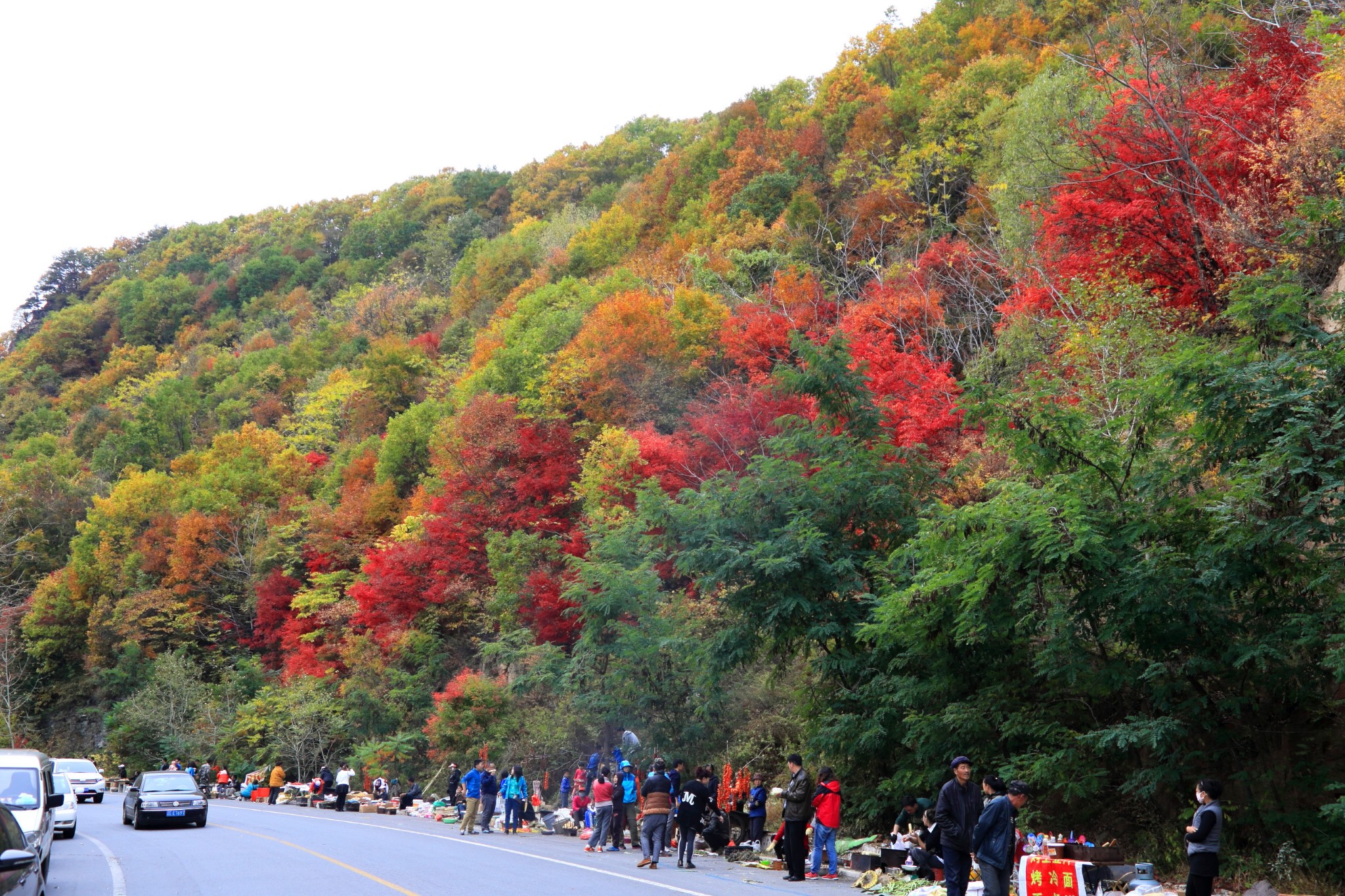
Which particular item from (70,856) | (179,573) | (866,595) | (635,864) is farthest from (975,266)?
(179,573)

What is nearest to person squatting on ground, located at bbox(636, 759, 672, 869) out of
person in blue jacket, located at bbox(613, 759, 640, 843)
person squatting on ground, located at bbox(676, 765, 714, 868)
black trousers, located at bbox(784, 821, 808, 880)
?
person squatting on ground, located at bbox(676, 765, 714, 868)

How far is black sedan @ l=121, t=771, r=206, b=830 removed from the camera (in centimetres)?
2398

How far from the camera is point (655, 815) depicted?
54.7 ft

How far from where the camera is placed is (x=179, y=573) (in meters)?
58.6

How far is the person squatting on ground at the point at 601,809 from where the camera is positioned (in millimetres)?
19125

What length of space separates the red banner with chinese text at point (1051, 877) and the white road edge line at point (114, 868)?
10.9m

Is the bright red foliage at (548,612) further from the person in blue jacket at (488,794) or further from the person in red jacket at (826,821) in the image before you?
the person in red jacket at (826,821)

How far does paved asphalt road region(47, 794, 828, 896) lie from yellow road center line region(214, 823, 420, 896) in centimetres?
2

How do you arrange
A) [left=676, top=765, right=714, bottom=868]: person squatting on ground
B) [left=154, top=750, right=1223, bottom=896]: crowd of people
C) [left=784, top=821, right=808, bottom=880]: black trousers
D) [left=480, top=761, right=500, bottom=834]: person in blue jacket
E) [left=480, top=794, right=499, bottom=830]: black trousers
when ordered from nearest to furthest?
[left=154, top=750, right=1223, bottom=896]: crowd of people
[left=784, top=821, right=808, bottom=880]: black trousers
[left=676, top=765, right=714, bottom=868]: person squatting on ground
[left=480, top=761, right=500, bottom=834]: person in blue jacket
[left=480, top=794, right=499, bottom=830]: black trousers

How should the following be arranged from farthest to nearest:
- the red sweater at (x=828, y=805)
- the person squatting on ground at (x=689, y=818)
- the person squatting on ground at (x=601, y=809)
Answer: the person squatting on ground at (x=601, y=809) → the person squatting on ground at (x=689, y=818) → the red sweater at (x=828, y=805)

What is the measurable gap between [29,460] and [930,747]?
8251 cm

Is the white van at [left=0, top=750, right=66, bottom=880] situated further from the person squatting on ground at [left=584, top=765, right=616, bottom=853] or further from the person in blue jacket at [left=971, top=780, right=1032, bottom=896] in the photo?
the person in blue jacket at [left=971, top=780, right=1032, bottom=896]

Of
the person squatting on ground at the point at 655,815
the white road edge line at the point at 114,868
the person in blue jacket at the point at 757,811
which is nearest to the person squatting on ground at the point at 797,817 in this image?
the person squatting on ground at the point at 655,815

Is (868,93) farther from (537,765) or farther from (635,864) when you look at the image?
(635,864)
